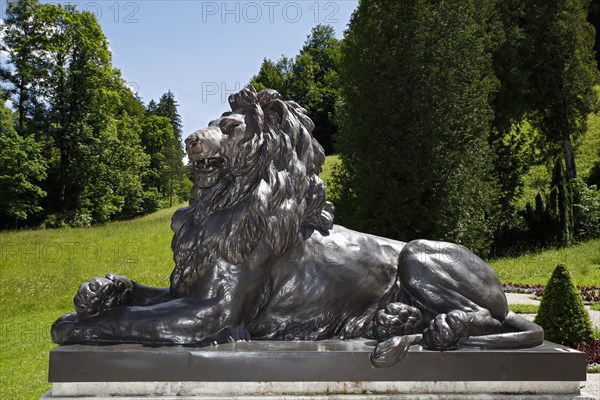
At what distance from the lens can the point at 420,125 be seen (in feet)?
54.2

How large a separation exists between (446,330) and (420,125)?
13.9 meters

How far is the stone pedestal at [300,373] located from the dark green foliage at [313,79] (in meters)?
41.1

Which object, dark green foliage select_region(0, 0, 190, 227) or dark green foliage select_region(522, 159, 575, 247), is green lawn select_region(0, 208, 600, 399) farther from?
dark green foliage select_region(0, 0, 190, 227)

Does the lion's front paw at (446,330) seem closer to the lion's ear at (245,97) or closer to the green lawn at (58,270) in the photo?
A: the lion's ear at (245,97)

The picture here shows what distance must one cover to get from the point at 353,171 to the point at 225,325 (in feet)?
48.0

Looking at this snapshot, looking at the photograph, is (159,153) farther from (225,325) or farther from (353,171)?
(225,325)

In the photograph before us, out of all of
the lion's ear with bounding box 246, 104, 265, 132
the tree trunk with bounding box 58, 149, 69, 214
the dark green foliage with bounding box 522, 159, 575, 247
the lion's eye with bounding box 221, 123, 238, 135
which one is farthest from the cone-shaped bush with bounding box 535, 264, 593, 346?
the tree trunk with bounding box 58, 149, 69, 214

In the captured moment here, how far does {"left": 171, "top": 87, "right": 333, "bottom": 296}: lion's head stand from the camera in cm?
341

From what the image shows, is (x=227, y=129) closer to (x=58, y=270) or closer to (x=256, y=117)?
(x=256, y=117)

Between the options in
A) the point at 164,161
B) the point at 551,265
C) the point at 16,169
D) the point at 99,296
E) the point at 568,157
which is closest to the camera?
the point at 99,296

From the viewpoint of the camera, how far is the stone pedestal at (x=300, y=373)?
3020 millimetres

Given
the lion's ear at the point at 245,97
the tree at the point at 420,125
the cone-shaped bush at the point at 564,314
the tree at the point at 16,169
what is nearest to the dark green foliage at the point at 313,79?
the tree at the point at 16,169

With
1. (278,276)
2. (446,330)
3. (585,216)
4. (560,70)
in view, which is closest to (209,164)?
(278,276)

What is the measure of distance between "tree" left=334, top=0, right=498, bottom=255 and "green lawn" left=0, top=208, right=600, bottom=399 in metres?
2.49
